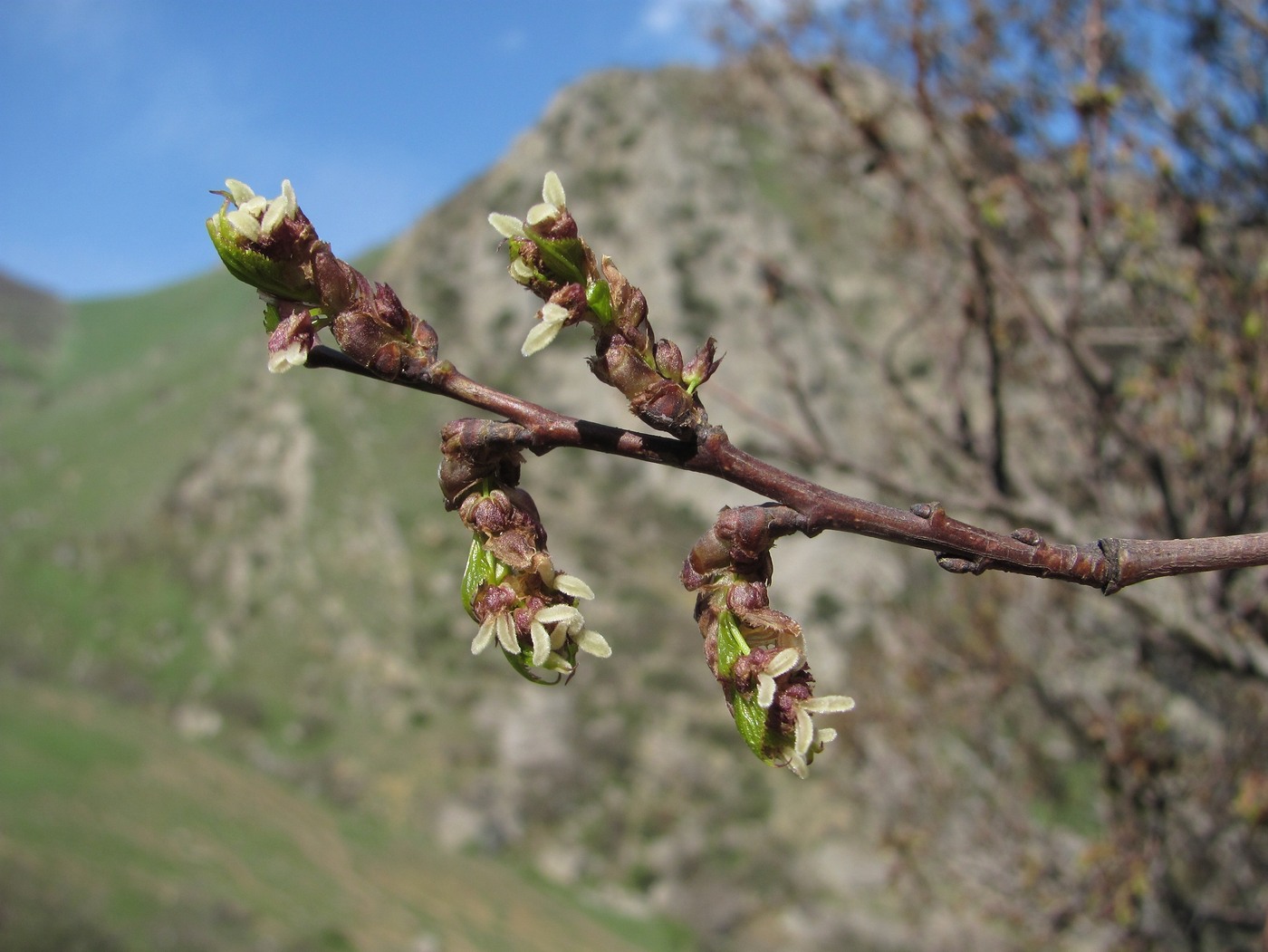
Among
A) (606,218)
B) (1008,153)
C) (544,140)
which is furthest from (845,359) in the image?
(1008,153)

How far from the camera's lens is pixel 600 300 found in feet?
3.86

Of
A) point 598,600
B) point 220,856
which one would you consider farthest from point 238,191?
point 598,600

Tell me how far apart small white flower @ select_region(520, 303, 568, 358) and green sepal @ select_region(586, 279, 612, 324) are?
0.12ft

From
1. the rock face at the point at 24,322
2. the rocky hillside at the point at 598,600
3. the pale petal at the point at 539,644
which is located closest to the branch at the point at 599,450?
the pale petal at the point at 539,644

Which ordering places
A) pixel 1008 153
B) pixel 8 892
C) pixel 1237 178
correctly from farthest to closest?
pixel 8 892 < pixel 1237 178 < pixel 1008 153

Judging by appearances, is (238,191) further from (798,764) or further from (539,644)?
(798,764)

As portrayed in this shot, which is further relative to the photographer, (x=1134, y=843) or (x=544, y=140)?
(x=544, y=140)

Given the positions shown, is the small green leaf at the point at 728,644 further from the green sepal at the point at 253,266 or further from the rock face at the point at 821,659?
the rock face at the point at 821,659

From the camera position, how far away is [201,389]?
27.6 metres

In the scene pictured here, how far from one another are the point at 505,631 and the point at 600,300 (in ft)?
1.48

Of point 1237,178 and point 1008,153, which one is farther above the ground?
point 1237,178

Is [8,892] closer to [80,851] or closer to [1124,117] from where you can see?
[80,851]

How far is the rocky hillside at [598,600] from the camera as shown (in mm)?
7371

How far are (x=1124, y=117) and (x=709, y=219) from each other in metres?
20.5
